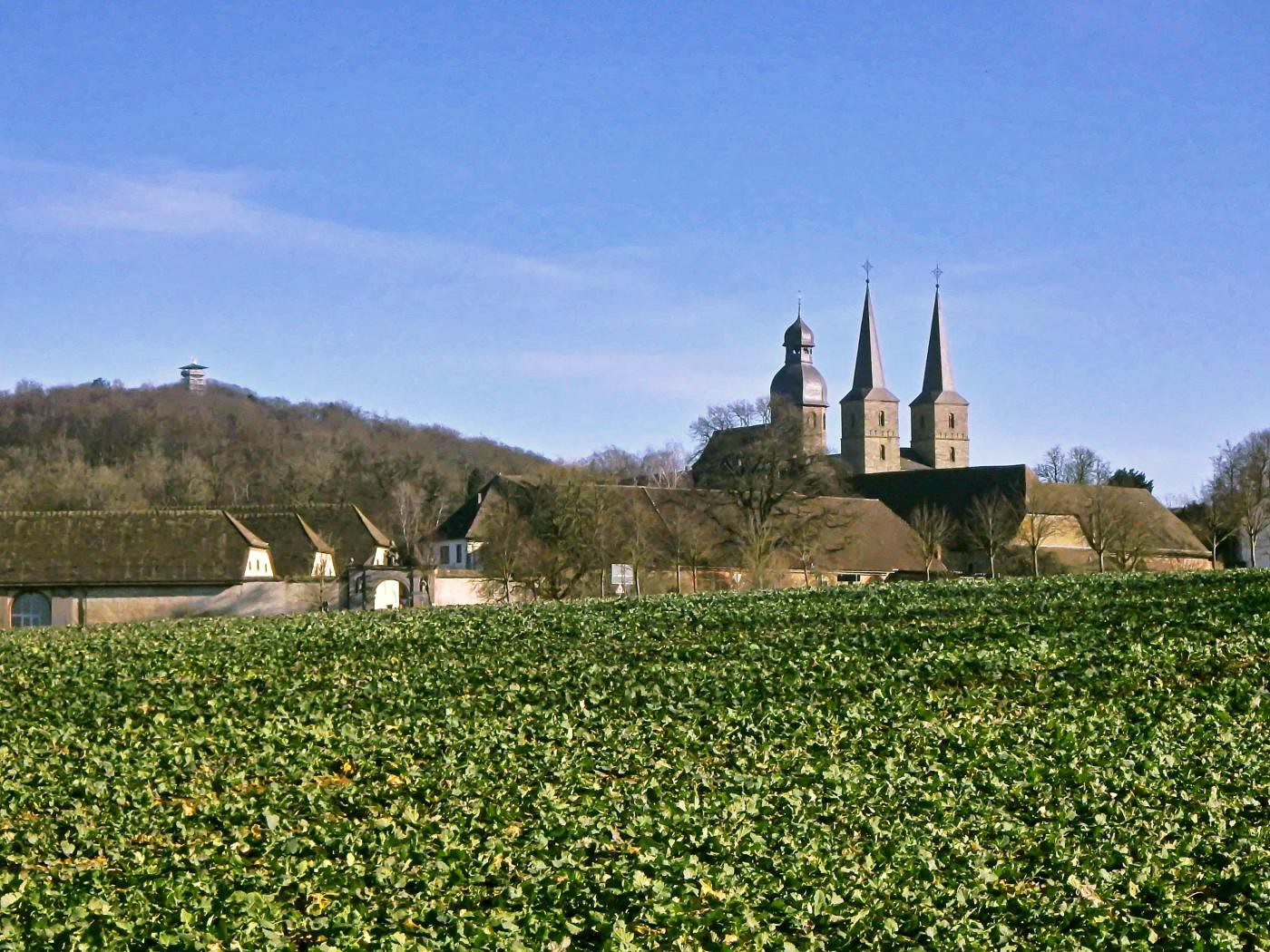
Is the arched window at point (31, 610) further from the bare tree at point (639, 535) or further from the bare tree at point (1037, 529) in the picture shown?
the bare tree at point (1037, 529)

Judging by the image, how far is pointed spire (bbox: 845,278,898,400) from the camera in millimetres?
137000

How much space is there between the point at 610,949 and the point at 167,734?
1071cm

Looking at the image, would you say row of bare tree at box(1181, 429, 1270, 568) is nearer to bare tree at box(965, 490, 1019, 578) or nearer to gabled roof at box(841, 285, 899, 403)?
bare tree at box(965, 490, 1019, 578)

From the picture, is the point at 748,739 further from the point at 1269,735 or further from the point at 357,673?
the point at 357,673

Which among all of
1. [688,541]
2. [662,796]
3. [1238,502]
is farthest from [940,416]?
[662,796]

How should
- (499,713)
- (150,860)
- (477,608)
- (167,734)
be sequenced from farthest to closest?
(477,608), (499,713), (167,734), (150,860)

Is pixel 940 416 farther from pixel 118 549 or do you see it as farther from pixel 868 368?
pixel 118 549

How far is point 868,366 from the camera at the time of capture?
139m

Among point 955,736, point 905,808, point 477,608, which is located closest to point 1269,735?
point 955,736

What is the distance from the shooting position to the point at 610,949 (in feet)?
30.0

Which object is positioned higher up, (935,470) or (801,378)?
(801,378)

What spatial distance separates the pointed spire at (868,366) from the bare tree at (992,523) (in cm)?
4368

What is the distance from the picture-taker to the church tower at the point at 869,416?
135625 mm

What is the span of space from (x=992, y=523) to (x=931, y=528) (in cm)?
395
